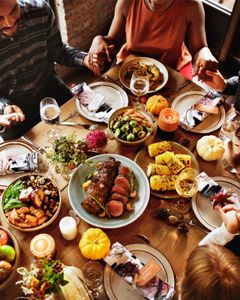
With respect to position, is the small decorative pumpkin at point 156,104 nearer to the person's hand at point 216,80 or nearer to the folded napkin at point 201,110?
the folded napkin at point 201,110

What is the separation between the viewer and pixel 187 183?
5.47ft

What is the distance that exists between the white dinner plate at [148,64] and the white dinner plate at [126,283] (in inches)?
39.7

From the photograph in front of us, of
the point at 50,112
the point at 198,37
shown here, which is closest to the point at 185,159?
the point at 50,112

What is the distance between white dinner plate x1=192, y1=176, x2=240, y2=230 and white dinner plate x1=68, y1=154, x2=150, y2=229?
248 millimetres

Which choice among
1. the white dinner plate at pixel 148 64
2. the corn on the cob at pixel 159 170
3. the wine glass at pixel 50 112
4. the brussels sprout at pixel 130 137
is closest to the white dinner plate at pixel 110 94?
the white dinner plate at pixel 148 64

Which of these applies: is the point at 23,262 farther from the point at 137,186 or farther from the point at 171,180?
the point at 171,180

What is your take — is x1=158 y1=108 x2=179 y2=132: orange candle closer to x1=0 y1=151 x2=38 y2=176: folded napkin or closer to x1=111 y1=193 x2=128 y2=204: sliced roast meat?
x1=111 y1=193 x2=128 y2=204: sliced roast meat

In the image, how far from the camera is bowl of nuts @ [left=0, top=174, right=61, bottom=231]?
1536 mm

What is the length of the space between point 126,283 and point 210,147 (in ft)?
2.67

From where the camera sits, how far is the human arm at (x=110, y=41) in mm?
2221

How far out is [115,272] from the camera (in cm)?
147

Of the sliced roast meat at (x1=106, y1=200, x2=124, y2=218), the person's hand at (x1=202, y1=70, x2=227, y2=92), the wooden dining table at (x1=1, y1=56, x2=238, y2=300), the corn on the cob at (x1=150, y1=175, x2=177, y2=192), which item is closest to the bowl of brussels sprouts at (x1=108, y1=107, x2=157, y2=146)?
the wooden dining table at (x1=1, y1=56, x2=238, y2=300)

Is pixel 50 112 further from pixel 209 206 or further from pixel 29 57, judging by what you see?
pixel 209 206

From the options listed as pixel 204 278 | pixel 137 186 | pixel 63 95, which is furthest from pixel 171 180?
pixel 63 95
